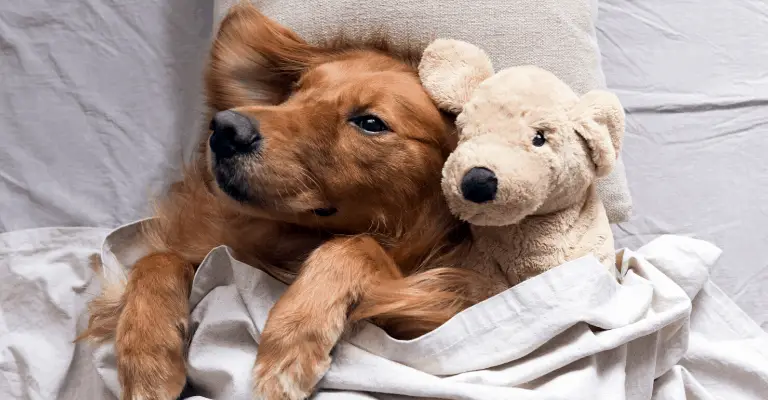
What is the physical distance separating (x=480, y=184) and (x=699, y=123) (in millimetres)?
Answer: 1034

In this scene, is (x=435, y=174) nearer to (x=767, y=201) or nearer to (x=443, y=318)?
(x=443, y=318)

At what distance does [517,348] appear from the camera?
0.91 meters

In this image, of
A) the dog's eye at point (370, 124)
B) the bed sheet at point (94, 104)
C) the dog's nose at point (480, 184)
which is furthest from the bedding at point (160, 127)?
the dog's nose at point (480, 184)

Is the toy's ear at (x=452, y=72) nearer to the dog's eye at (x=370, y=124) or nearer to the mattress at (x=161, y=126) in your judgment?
the dog's eye at (x=370, y=124)

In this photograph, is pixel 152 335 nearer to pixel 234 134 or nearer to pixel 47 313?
pixel 234 134

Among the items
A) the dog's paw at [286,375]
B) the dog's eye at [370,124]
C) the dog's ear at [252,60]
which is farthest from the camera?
the dog's ear at [252,60]

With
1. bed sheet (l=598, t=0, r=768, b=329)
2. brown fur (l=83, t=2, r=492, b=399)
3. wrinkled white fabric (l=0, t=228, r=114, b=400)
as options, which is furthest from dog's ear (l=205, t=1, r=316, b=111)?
bed sheet (l=598, t=0, r=768, b=329)

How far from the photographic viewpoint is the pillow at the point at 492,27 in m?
1.19

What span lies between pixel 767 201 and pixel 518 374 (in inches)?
39.2

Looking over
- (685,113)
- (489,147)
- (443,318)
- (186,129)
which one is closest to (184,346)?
(443,318)

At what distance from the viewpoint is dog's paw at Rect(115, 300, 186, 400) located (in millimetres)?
931

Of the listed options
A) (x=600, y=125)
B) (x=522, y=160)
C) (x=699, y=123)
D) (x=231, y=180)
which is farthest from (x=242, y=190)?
(x=699, y=123)

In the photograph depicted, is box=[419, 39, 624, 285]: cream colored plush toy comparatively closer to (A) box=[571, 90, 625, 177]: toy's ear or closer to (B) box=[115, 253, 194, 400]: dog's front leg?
(A) box=[571, 90, 625, 177]: toy's ear

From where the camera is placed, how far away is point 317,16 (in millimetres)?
1222
